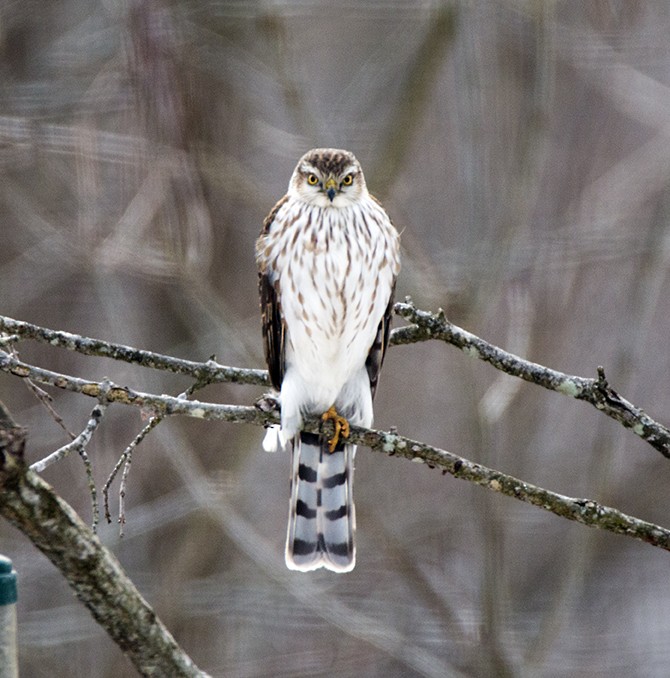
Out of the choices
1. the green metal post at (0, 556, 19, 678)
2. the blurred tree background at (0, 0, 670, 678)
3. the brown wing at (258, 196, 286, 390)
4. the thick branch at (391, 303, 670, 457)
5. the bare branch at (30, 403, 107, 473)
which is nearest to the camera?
the green metal post at (0, 556, 19, 678)

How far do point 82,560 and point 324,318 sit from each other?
1.93 m

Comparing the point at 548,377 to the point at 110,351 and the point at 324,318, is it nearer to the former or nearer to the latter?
the point at 110,351

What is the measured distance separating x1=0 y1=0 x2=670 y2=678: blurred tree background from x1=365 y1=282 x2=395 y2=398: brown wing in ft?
4.04

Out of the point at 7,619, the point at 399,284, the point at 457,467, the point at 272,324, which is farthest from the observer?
the point at 399,284

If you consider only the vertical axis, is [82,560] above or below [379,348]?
below

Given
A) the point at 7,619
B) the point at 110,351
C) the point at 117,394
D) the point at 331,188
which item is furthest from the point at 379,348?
the point at 7,619

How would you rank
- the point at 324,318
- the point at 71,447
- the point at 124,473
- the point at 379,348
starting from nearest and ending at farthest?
the point at 71,447
the point at 124,473
the point at 324,318
the point at 379,348

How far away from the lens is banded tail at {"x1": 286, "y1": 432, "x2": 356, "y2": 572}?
13.3 feet

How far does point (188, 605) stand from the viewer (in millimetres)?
6691

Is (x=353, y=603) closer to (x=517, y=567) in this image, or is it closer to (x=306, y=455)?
(x=517, y=567)

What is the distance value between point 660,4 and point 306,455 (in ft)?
14.2

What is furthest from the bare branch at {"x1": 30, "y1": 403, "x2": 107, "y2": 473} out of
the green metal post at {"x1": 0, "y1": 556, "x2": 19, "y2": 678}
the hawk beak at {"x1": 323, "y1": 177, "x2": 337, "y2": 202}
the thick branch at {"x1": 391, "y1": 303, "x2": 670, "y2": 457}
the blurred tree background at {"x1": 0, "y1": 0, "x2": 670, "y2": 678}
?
the blurred tree background at {"x1": 0, "y1": 0, "x2": 670, "y2": 678}

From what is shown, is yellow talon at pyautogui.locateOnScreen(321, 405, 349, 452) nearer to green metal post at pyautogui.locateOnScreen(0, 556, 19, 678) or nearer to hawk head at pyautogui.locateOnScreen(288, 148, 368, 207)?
hawk head at pyautogui.locateOnScreen(288, 148, 368, 207)

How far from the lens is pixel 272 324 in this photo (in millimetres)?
3900
